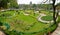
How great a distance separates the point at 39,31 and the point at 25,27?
183 centimetres

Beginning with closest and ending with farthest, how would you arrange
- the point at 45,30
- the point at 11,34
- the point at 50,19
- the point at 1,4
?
1. the point at 11,34
2. the point at 45,30
3. the point at 50,19
4. the point at 1,4

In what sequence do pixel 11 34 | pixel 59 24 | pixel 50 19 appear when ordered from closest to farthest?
pixel 11 34 → pixel 59 24 → pixel 50 19

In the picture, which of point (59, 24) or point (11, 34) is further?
point (59, 24)

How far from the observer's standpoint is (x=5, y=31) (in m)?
14.1

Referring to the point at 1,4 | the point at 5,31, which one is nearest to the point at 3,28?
the point at 5,31

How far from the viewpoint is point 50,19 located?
19094 millimetres

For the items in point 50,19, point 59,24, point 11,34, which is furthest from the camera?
point 50,19

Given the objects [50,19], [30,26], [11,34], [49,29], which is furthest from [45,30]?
[50,19]

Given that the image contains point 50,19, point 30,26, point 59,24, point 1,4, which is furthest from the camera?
point 1,4

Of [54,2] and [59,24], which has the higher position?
[54,2]

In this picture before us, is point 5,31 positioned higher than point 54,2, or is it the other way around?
point 54,2

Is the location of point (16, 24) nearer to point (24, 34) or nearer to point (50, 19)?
point (24, 34)

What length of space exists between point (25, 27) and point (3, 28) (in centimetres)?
208

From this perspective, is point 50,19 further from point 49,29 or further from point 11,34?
point 11,34
